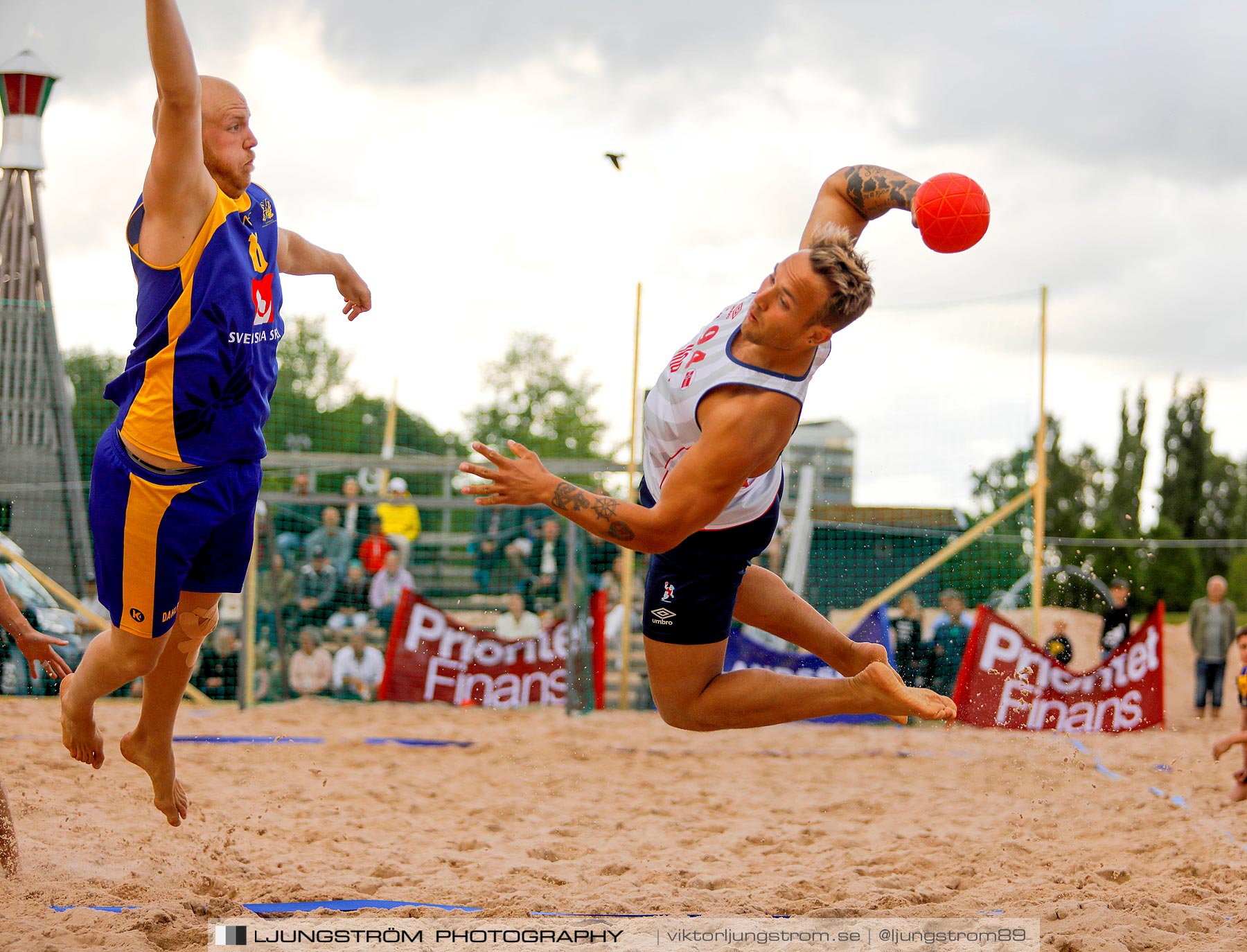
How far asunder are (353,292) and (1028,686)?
20.7 feet

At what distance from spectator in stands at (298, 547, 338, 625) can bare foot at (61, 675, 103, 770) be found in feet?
19.0

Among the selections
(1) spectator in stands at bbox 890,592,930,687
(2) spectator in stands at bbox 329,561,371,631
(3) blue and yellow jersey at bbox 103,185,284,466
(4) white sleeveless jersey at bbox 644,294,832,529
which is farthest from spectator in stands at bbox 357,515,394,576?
(3) blue and yellow jersey at bbox 103,185,284,466

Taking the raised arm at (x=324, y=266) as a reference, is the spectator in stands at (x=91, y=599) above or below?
below

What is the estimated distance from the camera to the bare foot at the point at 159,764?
355 cm

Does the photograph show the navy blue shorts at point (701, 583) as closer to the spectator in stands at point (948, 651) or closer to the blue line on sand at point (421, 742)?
the blue line on sand at point (421, 742)

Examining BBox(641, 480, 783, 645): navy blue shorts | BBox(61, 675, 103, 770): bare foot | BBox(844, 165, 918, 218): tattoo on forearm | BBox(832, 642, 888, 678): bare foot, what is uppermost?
BBox(844, 165, 918, 218): tattoo on forearm

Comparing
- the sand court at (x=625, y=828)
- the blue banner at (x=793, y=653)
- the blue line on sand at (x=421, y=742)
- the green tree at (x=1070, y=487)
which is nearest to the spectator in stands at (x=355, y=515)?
the sand court at (x=625, y=828)

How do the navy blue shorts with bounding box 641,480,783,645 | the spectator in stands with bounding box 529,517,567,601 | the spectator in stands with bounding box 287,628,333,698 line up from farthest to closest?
the spectator in stands with bounding box 529,517,567,601
the spectator in stands with bounding box 287,628,333,698
the navy blue shorts with bounding box 641,480,783,645

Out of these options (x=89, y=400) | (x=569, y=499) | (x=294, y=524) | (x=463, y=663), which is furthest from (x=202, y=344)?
(x=89, y=400)

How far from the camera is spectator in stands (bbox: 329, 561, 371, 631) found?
9188mm

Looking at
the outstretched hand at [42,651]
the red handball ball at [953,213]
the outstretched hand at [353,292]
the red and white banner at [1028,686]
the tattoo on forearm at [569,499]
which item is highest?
the red handball ball at [953,213]

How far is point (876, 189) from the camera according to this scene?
371cm

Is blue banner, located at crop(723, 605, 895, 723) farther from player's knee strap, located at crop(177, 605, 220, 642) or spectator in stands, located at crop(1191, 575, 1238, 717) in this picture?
player's knee strap, located at crop(177, 605, 220, 642)

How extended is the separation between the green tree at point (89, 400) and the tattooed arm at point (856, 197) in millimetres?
3529
